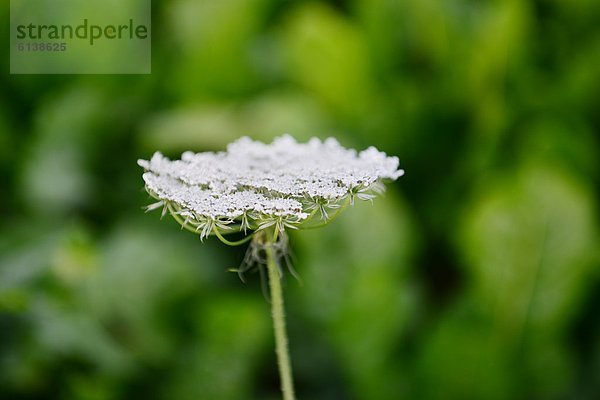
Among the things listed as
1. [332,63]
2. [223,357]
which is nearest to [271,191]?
[223,357]

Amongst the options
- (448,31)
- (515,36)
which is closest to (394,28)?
(448,31)

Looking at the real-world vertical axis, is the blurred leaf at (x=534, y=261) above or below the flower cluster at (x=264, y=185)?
above

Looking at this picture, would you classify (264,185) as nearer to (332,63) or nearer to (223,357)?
(223,357)

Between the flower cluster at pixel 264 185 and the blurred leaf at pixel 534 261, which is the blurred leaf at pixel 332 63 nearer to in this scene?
the blurred leaf at pixel 534 261

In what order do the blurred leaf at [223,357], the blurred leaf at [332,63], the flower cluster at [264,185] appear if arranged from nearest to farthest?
the flower cluster at [264,185], the blurred leaf at [223,357], the blurred leaf at [332,63]

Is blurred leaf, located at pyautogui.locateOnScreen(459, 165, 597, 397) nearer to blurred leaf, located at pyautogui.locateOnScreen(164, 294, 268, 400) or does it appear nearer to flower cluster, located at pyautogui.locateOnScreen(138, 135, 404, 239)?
blurred leaf, located at pyautogui.locateOnScreen(164, 294, 268, 400)

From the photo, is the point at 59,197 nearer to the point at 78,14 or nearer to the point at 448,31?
the point at 78,14

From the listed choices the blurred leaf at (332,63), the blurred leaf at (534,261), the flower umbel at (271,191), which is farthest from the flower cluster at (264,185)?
the blurred leaf at (332,63)
